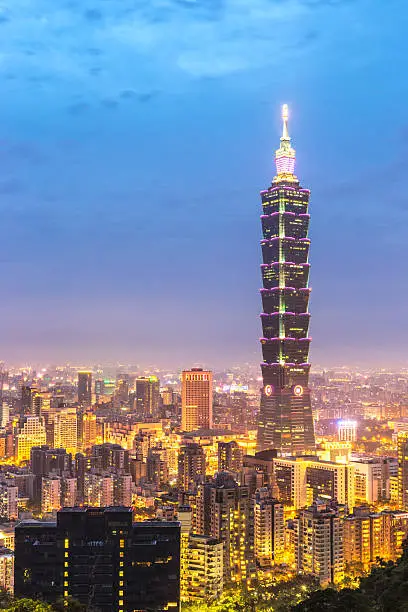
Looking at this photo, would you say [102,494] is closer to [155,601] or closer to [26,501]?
[26,501]

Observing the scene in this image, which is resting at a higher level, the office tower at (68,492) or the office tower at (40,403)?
the office tower at (40,403)

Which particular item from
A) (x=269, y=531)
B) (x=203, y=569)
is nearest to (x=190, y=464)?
(x=269, y=531)

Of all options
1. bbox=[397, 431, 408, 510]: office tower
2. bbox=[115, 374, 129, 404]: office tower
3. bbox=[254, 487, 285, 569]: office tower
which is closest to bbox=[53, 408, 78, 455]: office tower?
bbox=[115, 374, 129, 404]: office tower

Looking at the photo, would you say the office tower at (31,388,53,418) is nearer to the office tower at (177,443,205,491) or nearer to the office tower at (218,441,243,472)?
the office tower at (218,441,243,472)

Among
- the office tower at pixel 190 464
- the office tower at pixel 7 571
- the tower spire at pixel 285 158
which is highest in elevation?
the tower spire at pixel 285 158

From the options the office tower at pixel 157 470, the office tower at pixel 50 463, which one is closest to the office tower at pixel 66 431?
the office tower at pixel 50 463

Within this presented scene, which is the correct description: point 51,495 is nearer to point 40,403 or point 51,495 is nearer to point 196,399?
point 40,403

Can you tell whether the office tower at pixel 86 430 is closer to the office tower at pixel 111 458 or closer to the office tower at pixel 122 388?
the office tower at pixel 111 458

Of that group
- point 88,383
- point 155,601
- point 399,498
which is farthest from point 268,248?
point 155,601
